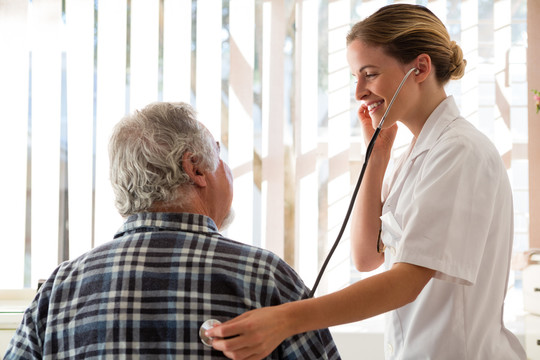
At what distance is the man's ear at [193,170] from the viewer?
1.16 m

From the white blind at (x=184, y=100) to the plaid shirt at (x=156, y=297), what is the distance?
70.7 inches

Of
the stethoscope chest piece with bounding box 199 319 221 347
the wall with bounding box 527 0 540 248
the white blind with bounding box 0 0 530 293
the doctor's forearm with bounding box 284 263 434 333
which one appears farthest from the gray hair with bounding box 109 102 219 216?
the wall with bounding box 527 0 540 248

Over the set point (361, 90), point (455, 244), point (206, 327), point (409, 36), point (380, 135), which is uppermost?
point (409, 36)

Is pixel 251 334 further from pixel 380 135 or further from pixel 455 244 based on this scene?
pixel 380 135

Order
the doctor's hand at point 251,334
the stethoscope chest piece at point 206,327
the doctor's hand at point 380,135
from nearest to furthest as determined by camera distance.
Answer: the doctor's hand at point 251,334, the stethoscope chest piece at point 206,327, the doctor's hand at point 380,135

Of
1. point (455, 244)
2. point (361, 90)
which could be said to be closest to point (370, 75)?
point (361, 90)

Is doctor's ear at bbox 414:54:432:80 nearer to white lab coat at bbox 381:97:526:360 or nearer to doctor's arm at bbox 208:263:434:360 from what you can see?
white lab coat at bbox 381:97:526:360

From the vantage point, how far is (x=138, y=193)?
1146 mm

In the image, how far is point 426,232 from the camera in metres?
1.07

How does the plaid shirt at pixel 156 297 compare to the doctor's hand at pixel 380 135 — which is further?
the doctor's hand at pixel 380 135

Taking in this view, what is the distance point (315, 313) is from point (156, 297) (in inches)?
11.0

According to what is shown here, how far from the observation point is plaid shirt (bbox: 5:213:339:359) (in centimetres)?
102

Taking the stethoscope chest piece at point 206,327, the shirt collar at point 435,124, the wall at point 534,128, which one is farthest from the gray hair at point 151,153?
the wall at point 534,128

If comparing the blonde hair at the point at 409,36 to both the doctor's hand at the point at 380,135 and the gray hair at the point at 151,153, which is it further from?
the gray hair at the point at 151,153
